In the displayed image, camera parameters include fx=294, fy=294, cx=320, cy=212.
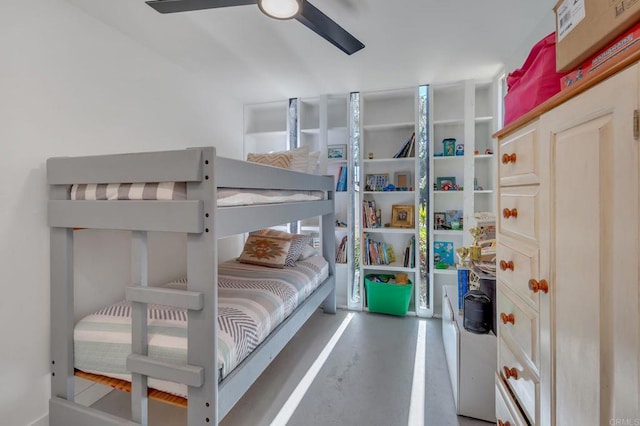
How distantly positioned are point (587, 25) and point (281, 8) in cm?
113

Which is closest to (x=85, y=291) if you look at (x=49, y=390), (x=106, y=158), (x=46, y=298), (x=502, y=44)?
(x=46, y=298)

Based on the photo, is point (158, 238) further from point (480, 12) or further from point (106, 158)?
point (480, 12)

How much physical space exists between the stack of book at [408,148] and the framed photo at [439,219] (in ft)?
2.17

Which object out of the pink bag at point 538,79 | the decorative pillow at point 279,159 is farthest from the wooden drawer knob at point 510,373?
the decorative pillow at point 279,159

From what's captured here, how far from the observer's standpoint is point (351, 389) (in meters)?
1.82

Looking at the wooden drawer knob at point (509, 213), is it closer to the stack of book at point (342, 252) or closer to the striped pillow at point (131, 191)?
the striped pillow at point (131, 191)

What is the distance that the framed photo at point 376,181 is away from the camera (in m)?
3.14

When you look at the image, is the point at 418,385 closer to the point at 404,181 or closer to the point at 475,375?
the point at 475,375

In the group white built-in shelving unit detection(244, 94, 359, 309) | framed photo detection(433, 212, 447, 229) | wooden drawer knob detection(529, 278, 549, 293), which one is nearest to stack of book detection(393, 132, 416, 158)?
white built-in shelving unit detection(244, 94, 359, 309)

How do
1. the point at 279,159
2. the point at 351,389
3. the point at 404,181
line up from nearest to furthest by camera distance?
the point at 351,389 → the point at 279,159 → the point at 404,181

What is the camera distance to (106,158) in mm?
1265

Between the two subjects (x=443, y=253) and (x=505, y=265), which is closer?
(x=505, y=265)

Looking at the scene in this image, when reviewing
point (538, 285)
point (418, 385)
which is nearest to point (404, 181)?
point (418, 385)

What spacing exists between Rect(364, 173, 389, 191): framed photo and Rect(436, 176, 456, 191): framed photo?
0.51m
